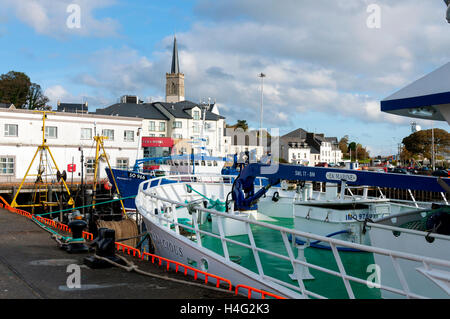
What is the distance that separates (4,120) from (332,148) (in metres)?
84.9

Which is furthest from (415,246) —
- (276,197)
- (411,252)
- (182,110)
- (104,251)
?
(182,110)

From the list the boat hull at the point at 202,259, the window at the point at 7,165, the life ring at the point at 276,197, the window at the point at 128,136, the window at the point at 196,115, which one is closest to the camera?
the boat hull at the point at 202,259

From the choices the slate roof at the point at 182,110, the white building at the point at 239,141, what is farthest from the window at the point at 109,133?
the white building at the point at 239,141

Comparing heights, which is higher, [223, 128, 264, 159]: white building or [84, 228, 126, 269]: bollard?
[223, 128, 264, 159]: white building

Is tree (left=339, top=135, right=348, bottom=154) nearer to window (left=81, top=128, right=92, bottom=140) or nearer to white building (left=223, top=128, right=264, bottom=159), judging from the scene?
white building (left=223, top=128, right=264, bottom=159)

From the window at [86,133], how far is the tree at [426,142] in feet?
187

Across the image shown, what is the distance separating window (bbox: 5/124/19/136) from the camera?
1457 inches

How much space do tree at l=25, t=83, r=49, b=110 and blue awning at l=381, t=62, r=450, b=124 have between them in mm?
75833

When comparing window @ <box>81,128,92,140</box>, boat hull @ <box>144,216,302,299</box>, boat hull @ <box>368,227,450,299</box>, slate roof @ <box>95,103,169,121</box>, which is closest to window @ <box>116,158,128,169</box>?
window @ <box>81,128,92,140</box>

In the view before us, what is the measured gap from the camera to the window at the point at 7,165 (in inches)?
1431

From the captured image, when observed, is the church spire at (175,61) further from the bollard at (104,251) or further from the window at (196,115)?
the bollard at (104,251)

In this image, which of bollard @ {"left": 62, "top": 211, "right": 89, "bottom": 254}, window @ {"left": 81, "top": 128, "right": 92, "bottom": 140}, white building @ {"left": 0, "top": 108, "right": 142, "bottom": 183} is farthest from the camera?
window @ {"left": 81, "top": 128, "right": 92, "bottom": 140}
